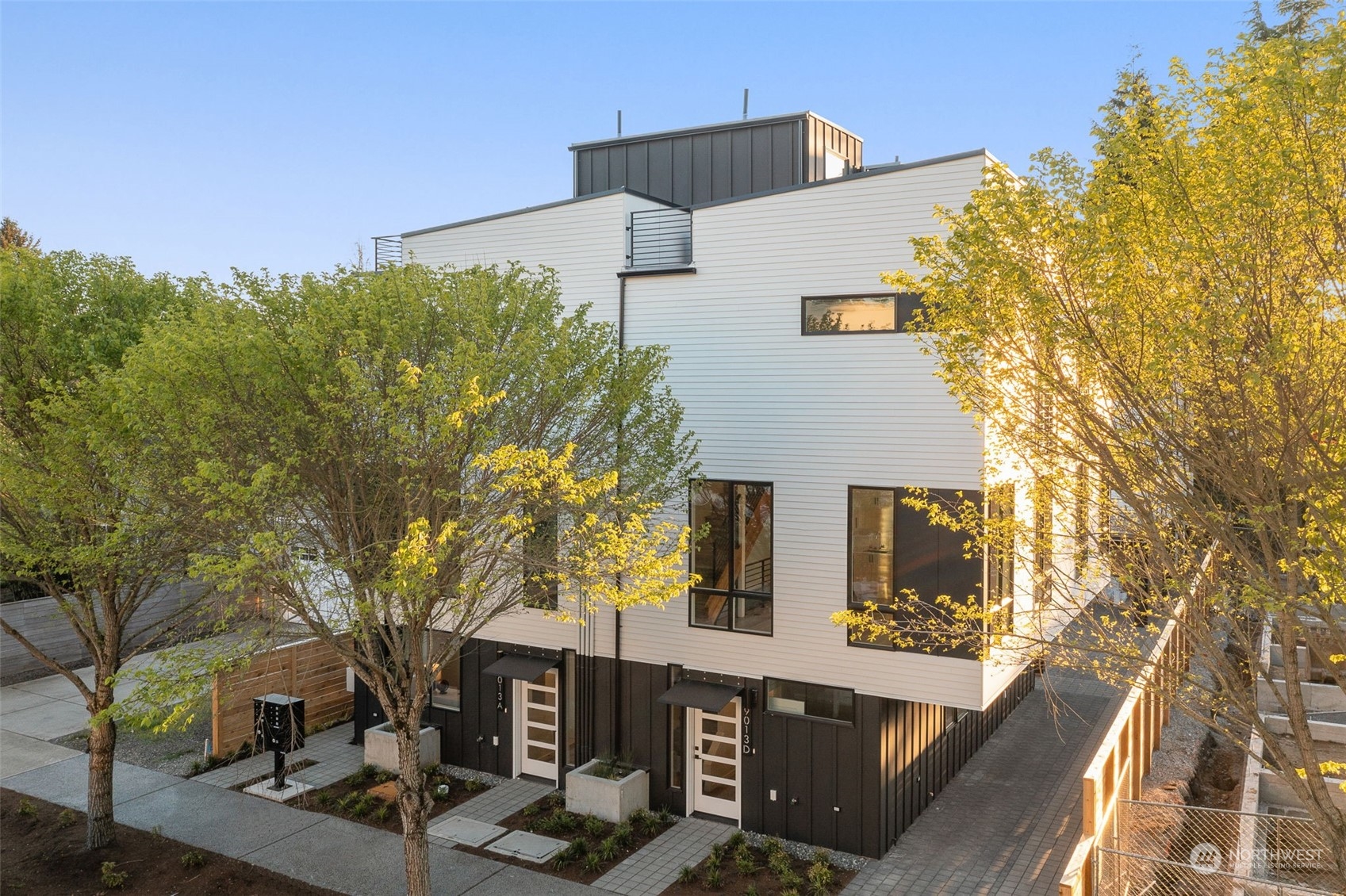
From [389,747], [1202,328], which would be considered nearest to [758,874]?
[389,747]

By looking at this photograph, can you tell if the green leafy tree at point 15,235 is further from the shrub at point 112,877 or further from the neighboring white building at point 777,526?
the shrub at point 112,877

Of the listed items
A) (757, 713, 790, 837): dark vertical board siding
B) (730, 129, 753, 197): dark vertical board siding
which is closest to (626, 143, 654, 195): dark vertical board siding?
(730, 129, 753, 197): dark vertical board siding

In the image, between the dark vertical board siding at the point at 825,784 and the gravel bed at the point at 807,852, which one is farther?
the dark vertical board siding at the point at 825,784

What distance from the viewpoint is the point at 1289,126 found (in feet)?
20.3

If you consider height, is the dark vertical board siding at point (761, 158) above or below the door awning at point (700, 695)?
above

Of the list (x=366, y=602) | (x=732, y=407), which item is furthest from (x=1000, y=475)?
(x=366, y=602)

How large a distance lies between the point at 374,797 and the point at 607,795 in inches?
153

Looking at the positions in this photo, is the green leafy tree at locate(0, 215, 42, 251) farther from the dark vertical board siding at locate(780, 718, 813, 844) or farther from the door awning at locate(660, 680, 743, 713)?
the dark vertical board siding at locate(780, 718, 813, 844)

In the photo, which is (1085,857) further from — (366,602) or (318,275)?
(318,275)

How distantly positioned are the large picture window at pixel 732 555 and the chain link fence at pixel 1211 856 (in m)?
5.22

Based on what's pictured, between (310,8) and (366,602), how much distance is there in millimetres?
11058

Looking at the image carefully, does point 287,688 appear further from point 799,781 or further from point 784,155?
point 784,155

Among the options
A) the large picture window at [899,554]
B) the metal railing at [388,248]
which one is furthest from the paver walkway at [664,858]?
the metal railing at [388,248]

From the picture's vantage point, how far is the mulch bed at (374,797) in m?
13.7
